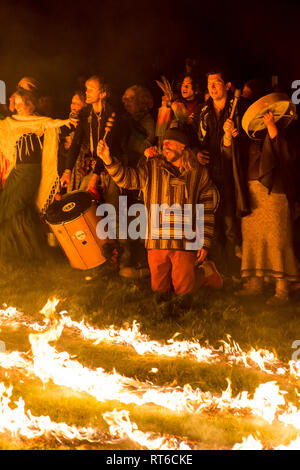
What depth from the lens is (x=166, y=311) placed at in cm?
514

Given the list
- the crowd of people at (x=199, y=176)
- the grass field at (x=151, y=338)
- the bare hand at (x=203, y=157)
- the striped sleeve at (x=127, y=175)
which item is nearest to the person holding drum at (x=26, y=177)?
the grass field at (x=151, y=338)

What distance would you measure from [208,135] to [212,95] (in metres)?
0.34

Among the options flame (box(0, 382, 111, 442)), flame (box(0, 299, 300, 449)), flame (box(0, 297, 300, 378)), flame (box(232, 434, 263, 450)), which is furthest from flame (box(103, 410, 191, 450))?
flame (box(0, 297, 300, 378))

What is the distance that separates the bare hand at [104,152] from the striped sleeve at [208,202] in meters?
0.84

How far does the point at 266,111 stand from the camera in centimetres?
502

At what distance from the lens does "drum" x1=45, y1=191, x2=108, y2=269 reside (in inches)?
209

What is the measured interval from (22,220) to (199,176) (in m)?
1.83

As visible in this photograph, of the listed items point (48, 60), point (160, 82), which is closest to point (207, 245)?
Answer: point (160, 82)

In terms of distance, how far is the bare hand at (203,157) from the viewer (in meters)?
5.21

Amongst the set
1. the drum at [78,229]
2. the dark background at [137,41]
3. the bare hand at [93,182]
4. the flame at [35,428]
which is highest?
the dark background at [137,41]

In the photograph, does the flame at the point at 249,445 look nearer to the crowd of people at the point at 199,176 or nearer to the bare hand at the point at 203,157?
the crowd of people at the point at 199,176

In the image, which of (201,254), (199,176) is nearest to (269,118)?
(199,176)

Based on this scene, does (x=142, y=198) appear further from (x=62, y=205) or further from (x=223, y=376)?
(x=223, y=376)

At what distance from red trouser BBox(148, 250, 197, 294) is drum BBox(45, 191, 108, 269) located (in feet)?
1.64
